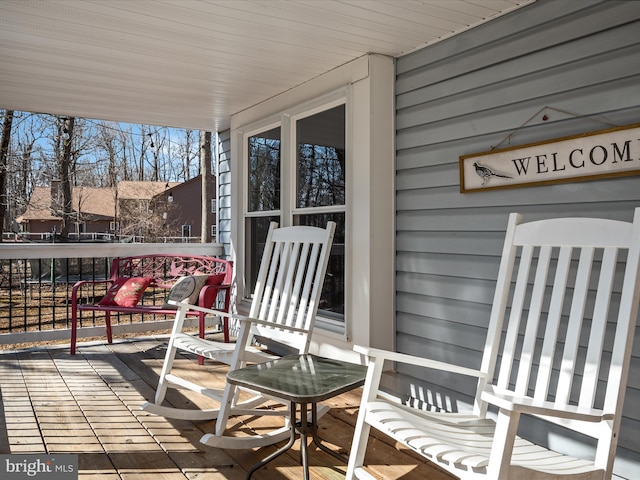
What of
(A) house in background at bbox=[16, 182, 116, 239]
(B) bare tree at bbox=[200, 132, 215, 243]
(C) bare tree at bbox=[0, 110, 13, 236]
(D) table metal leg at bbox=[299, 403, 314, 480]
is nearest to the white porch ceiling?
(D) table metal leg at bbox=[299, 403, 314, 480]

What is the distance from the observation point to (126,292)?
4.52 m

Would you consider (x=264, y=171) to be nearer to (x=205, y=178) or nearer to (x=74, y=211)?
(x=205, y=178)

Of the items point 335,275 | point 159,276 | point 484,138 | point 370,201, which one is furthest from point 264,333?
point 159,276

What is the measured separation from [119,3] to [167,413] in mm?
2147

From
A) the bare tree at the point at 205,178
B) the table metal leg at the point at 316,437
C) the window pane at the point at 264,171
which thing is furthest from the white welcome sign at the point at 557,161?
the bare tree at the point at 205,178

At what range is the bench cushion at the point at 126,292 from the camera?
4.45m

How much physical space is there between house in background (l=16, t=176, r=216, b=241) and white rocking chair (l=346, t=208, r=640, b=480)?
1018 centimetres

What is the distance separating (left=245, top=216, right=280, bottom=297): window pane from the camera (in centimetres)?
470

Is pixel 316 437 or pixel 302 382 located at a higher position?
pixel 302 382

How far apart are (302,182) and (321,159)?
297mm

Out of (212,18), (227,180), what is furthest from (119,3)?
(227,180)

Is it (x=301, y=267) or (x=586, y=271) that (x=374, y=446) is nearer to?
(x=301, y=267)

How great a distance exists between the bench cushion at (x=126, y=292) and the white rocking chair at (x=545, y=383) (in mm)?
3089

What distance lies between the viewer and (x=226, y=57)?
340 cm
